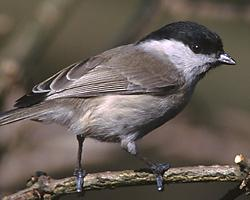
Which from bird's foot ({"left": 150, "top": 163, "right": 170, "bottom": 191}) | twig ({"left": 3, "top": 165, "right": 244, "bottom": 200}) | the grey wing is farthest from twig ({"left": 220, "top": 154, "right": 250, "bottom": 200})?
the grey wing

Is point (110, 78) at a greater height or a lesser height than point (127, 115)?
greater

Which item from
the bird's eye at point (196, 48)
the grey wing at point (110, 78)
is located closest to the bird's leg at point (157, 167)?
the grey wing at point (110, 78)

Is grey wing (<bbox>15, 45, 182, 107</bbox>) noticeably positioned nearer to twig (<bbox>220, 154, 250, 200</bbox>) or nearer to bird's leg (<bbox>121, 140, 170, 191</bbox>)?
bird's leg (<bbox>121, 140, 170, 191</bbox>)

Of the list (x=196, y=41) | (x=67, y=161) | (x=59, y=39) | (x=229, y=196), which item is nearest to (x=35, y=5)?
(x=59, y=39)

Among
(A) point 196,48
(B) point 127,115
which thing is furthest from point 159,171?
(A) point 196,48

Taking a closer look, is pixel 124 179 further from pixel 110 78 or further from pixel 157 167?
pixel 110 78
